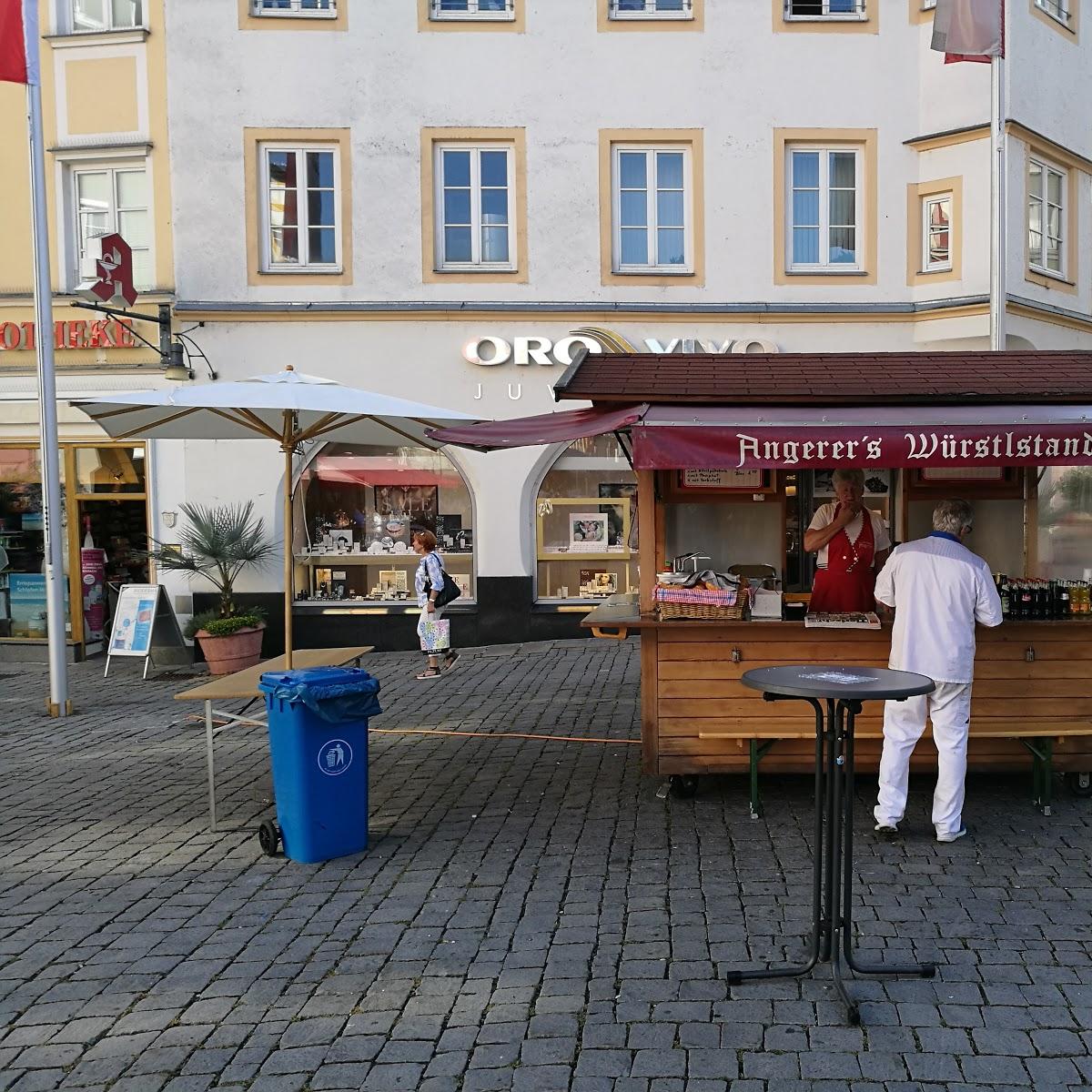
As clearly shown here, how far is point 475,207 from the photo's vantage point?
14.4m

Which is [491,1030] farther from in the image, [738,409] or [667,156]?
[667,156]

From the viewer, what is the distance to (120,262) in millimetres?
13531

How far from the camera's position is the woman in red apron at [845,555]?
23.9 ft

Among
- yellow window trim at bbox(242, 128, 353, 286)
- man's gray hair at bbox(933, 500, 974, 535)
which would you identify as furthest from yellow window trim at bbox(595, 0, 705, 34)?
man's gray hair at bbox(933, 500, 974, 535)

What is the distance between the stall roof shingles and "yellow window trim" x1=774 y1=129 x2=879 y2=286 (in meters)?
6.81

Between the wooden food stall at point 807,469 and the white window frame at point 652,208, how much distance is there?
6.89 meters

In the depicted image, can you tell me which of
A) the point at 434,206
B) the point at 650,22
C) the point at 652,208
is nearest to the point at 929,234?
the point at 652,208

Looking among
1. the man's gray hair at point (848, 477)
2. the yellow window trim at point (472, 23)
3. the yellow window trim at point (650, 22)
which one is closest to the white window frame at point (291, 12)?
the yellow window trim at point (472, 23)

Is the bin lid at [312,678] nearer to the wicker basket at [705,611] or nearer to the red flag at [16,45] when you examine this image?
the wicker basket at [705,611]

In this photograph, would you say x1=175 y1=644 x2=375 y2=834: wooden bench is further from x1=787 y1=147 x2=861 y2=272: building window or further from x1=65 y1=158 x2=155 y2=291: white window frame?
x1=787 y1=147 x2=861 y2=272: building window

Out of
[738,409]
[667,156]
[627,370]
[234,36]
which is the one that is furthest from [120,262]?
[738,409]

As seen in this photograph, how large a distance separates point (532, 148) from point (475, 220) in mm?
1123

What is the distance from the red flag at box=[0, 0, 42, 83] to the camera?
1052 cm

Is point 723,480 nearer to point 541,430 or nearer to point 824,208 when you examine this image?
point 541,430
